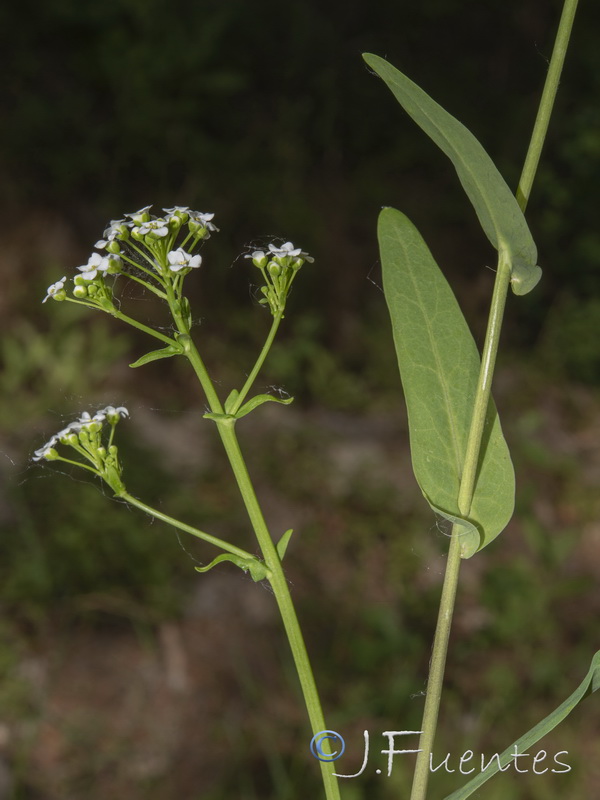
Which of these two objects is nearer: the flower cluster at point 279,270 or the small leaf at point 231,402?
the small leaf at point 231,402

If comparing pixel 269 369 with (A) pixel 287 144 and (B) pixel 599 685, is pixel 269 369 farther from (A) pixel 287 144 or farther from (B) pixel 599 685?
(B) pixel 599 685

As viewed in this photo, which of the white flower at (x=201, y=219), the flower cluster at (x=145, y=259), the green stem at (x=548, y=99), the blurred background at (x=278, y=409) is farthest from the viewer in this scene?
the blurred background at (x=278, y=409)

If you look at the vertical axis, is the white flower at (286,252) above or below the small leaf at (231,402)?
above

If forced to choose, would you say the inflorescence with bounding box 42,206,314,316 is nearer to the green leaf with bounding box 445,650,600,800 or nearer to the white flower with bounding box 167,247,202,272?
the white flower with bounding box 167,247,202,272

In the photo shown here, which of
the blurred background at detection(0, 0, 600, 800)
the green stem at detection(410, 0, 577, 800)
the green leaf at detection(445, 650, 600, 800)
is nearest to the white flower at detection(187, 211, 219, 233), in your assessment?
the green stem at detection(410, 0, 577, 800)

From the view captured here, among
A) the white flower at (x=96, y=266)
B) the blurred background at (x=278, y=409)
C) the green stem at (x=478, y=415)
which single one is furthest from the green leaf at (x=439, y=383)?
the blurred background at (x=278, y=409)

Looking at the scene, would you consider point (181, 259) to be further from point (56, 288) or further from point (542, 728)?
point (542, 728)

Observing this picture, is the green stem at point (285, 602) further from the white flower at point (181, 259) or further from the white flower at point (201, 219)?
the white flower at point (201, 219)

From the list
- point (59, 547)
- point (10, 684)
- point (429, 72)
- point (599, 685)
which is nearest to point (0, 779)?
point (10, 684)
